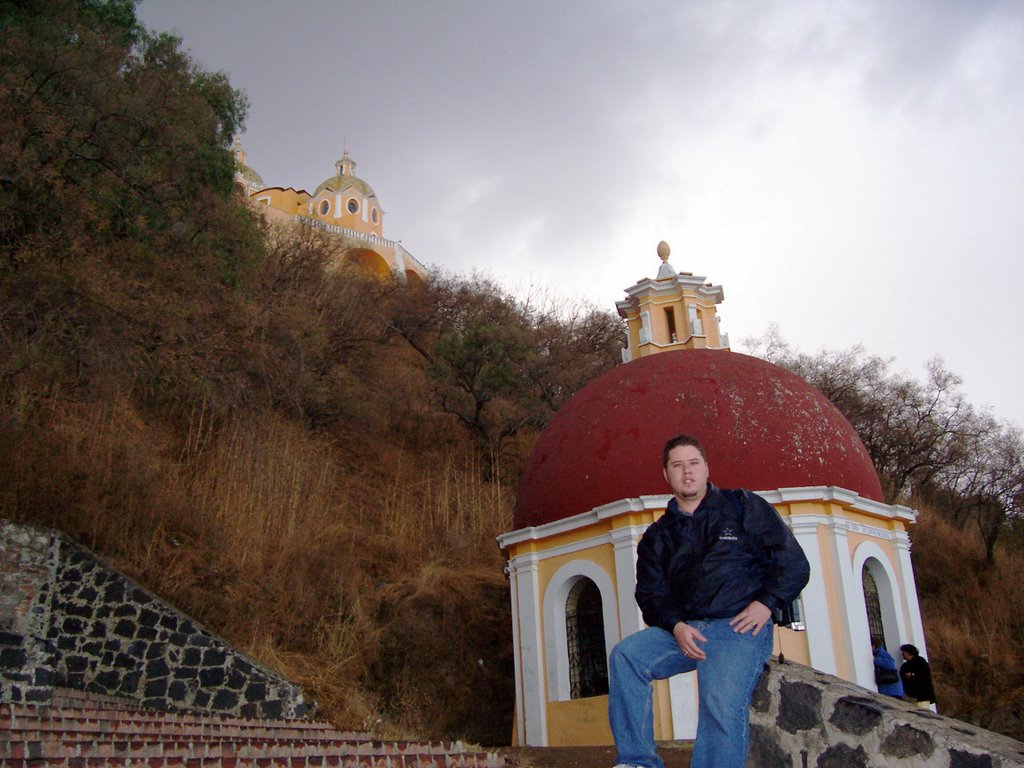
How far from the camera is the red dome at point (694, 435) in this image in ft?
38.3

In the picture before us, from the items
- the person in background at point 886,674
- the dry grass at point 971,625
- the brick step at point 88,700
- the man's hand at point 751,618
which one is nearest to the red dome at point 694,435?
the person in background at point 886,674

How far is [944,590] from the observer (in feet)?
68.9

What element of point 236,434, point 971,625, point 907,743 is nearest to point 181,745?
point 907,743

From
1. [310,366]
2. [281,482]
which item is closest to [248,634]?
[281,482]

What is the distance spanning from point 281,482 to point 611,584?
7.74m

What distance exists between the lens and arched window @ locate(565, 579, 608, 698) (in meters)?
11.9

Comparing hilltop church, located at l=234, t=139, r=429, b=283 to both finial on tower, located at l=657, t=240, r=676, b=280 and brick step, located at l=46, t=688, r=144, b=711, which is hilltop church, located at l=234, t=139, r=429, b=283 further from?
brick step, located at l=46, t=688, r=144, b=711

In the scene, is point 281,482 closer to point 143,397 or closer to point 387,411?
point 143,397

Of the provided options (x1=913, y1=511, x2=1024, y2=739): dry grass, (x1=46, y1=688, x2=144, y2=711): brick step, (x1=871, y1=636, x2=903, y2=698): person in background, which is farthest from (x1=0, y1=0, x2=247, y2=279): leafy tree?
(x1=913, y1=511, x2=1024, y2=739): dry grass

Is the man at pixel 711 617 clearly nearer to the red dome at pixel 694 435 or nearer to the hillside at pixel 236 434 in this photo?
the red dome at pixel 694 435

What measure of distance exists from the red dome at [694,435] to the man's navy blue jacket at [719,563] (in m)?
8.20

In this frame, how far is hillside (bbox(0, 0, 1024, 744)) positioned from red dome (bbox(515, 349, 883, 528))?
3988 mm

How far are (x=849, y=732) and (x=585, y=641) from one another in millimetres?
9356

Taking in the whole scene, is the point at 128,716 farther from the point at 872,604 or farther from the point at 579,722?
the point at 872,604
